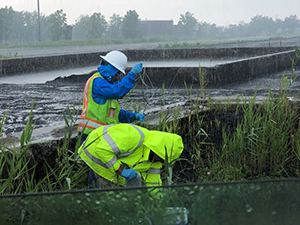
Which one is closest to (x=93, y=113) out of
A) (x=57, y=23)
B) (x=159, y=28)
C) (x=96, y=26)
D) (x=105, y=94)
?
(x=105, y=94)

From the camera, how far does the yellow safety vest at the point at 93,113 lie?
11.1ft

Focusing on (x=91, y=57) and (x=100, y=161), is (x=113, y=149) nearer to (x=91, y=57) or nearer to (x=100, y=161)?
(x=100, y=161)

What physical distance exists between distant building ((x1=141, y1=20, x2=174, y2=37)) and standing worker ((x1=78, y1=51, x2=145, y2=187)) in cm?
9775

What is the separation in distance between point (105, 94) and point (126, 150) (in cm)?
69

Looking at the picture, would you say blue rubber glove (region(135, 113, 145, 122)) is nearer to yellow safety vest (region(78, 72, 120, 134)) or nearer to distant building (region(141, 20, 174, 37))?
yellow safety vest (region(78, 72, 120, 134))

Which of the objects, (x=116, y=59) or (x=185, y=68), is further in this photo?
(x=185, y=68)

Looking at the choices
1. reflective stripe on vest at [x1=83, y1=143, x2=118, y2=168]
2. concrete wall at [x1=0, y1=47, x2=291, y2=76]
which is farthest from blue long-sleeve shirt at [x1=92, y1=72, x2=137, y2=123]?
concrete wall at [x1=0, y1=47, x2=291, y2=76]

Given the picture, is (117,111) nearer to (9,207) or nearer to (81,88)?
(9,207)

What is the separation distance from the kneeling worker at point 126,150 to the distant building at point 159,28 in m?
98.4

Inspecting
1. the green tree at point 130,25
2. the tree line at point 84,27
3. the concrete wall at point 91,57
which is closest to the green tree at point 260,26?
the tree line at point 84,27

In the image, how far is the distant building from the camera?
100125 millimetres

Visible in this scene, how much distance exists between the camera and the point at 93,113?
338cm

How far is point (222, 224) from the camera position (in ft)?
3.97

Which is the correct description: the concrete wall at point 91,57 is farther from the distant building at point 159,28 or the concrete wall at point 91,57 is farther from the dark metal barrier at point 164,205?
the distant building at point 159,28
